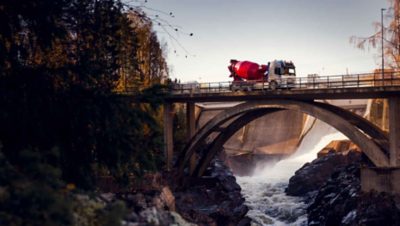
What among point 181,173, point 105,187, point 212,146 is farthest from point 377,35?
point 105,187

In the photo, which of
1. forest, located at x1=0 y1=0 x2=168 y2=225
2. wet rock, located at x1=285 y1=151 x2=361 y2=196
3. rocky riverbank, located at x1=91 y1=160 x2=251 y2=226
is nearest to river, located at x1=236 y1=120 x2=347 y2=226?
wet rock, located at x1=285 y1=151 x2=361 y2=196

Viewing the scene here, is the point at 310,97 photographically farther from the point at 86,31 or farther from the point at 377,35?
the point at 86,31

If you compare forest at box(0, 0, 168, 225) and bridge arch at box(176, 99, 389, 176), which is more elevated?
forest at box(0, 0, 168, 225)

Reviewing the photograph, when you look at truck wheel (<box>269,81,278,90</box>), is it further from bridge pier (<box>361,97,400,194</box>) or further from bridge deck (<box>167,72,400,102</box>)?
bridge pier (<box>361,97,400,194</box>)

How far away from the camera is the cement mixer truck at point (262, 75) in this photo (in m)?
34.9

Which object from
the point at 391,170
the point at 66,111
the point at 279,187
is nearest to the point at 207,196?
the point at 391,170

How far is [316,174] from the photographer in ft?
155

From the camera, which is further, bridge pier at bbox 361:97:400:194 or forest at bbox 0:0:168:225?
bridge pier at bbox 361:97:400:194

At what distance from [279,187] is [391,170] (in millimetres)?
22842

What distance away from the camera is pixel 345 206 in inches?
1234

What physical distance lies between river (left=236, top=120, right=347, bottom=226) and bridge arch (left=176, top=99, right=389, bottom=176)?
658 cm

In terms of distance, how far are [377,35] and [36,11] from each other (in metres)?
28.4

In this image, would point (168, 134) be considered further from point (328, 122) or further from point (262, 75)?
point (328, 122)

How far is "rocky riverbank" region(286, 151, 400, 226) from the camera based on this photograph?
28.0 metres
